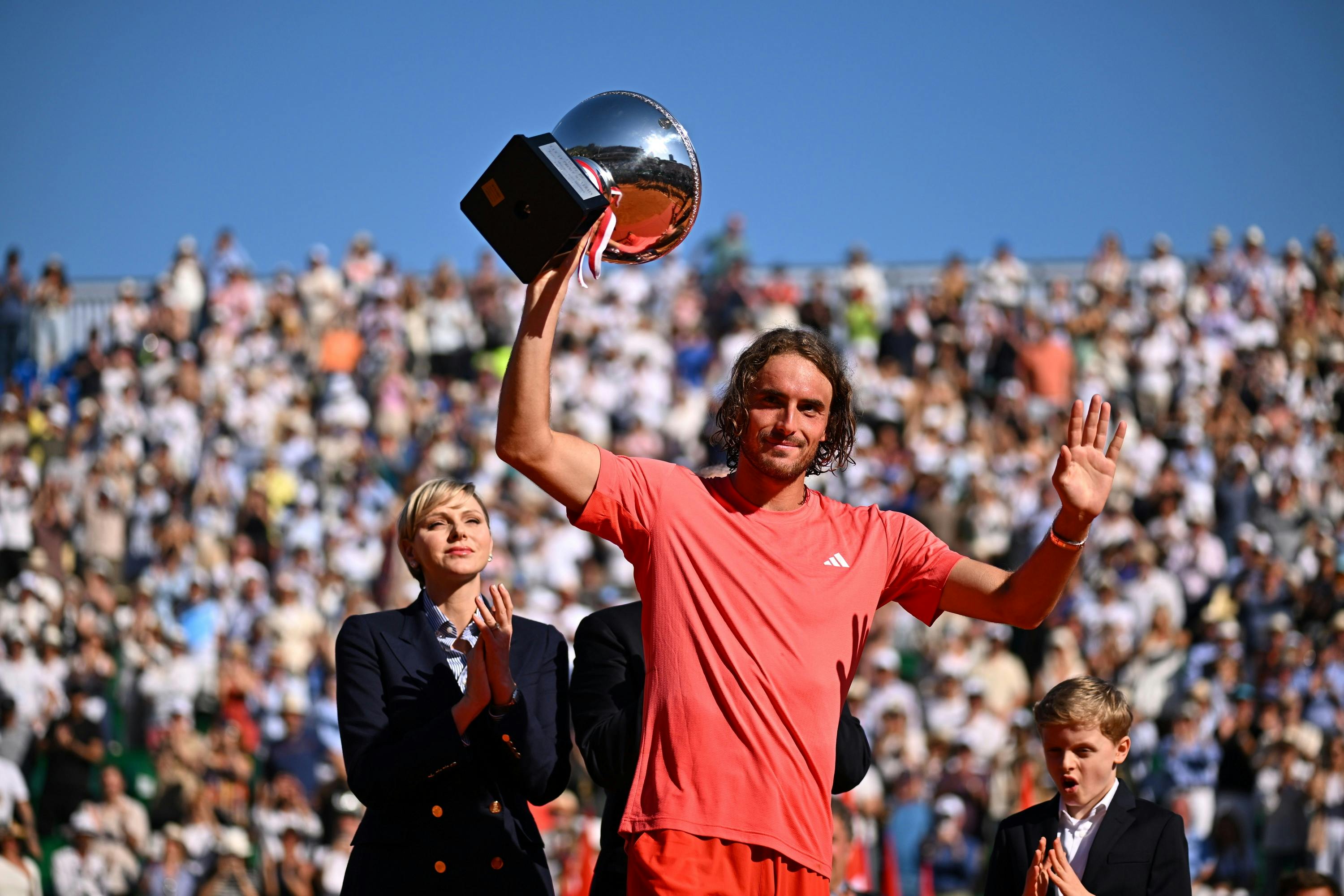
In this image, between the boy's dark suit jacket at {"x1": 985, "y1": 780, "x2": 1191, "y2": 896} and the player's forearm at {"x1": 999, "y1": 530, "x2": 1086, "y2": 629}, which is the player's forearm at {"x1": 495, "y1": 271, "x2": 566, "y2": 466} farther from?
the boy's dark suit jacket at {"x1": 985, "y1": 780, "x2": 1191, "y2": 896}

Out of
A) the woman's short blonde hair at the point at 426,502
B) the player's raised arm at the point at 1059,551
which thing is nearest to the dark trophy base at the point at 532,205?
the woman's short blonde hair at the point at 426,502

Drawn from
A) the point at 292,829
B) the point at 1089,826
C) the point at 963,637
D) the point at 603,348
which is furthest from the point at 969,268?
the point at 1089,826

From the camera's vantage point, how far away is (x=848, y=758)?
3.93 metres

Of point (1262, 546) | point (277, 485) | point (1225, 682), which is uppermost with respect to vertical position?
point (277, 485)

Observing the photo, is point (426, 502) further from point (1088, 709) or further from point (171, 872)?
point (171, 872)

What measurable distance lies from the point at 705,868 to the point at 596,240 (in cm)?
130

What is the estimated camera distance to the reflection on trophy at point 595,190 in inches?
125

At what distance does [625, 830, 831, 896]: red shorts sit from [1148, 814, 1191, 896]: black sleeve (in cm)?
116

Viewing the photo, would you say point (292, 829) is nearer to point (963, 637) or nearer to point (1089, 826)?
point (963, 637)

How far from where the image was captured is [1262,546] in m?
13.3

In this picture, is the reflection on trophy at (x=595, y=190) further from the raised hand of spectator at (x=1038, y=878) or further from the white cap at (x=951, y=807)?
the white cap at (x=951, y=807)

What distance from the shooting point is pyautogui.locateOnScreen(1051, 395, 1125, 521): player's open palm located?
131 inches

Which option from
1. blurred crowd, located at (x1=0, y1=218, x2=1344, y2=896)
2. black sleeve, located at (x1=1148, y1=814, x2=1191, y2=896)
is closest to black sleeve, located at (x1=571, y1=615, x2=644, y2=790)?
black sleeve, located at (x1=1148, y1=814, x2=1191, y2=896)

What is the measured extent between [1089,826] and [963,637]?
27.3 ft
